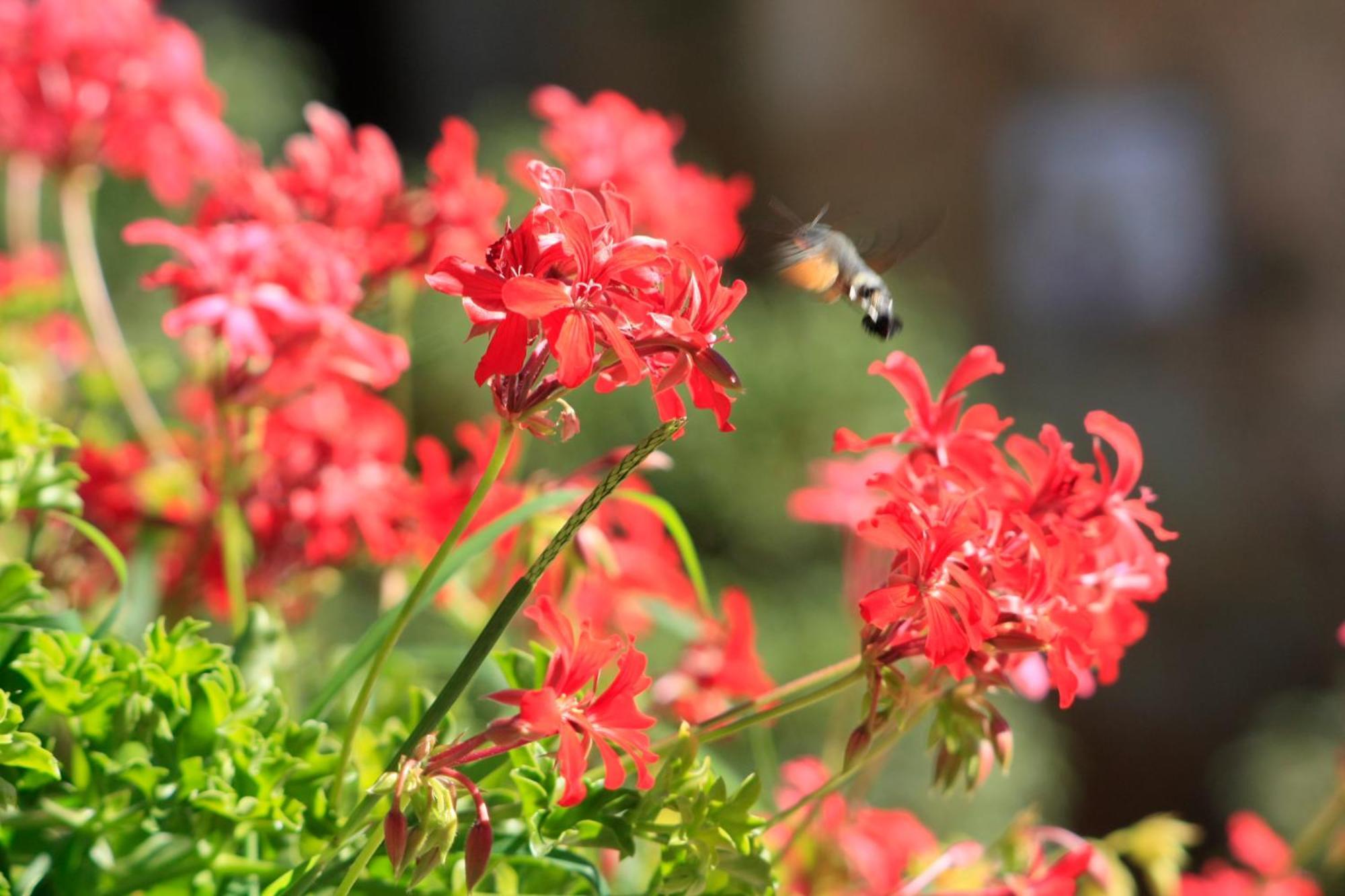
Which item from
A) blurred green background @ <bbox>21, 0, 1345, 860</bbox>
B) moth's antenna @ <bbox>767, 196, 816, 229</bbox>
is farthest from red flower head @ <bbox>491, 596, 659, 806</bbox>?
blurred green background @ <bbox>21, 0, 1345, 860</bbox>

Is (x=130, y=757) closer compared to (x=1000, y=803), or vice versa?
(x=130, y=757)

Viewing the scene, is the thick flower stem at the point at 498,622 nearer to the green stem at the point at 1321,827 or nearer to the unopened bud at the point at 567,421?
the unopened bud at the point at 567,421

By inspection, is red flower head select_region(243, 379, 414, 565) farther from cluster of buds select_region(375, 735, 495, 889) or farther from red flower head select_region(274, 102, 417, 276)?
cluster of buds select_region(375, 735, 495, 889)

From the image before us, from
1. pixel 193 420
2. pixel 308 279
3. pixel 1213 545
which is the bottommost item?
pixel 1213 545

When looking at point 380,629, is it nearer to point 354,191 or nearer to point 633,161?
point 354,191

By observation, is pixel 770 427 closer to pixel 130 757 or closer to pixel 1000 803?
pixel 1000 803

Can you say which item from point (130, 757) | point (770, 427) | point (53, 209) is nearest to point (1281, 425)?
point (770, 427)

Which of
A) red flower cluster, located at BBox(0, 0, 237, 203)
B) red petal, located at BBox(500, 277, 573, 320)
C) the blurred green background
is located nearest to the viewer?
red petal, located at BBox(500, 277, 573, 320)
